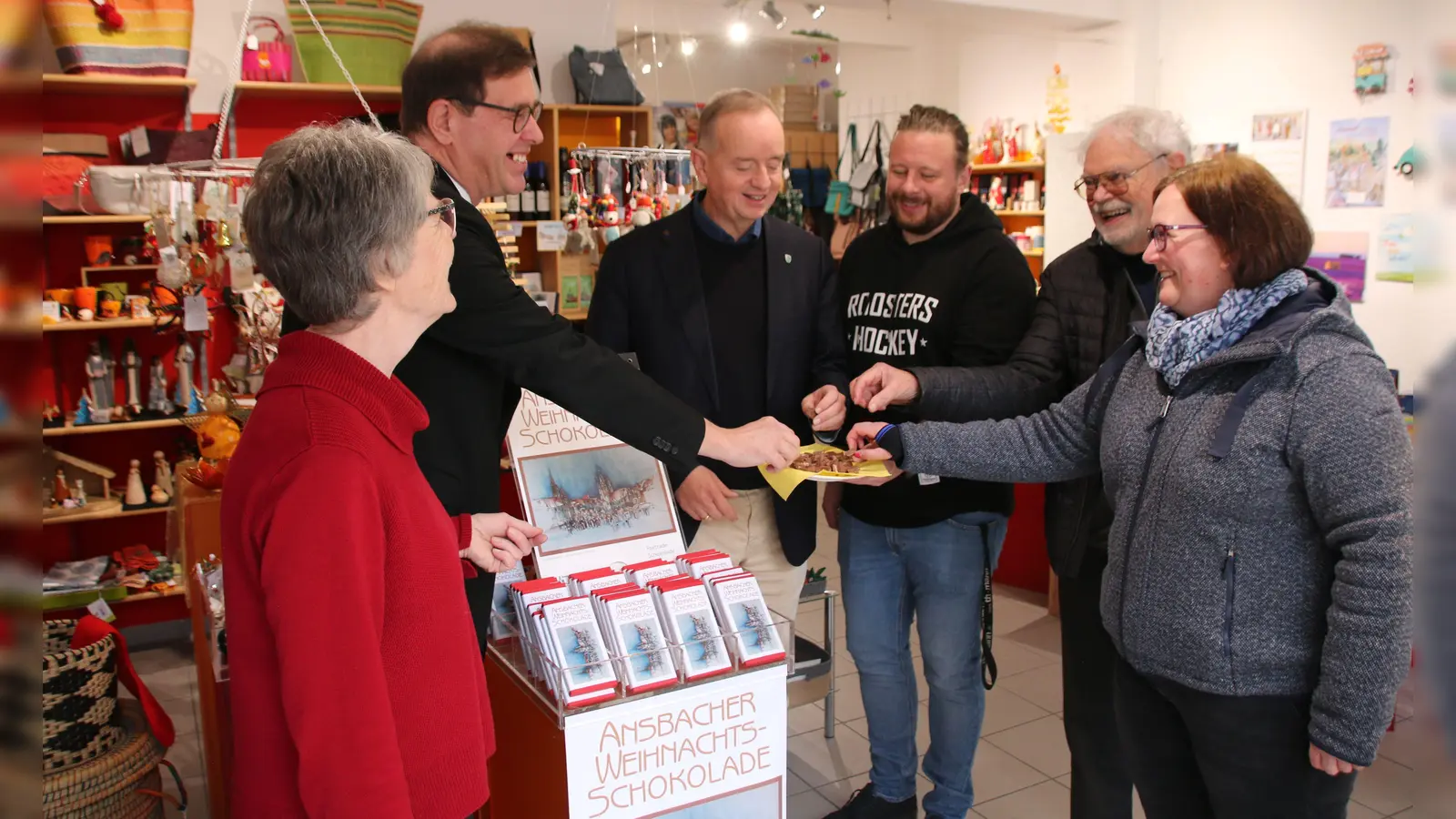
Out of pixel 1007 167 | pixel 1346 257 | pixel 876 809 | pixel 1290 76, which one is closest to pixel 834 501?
pixel 876 809

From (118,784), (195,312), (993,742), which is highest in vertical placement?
(195,312)

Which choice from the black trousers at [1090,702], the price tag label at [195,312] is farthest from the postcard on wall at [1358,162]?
the price tag label at [195,312]

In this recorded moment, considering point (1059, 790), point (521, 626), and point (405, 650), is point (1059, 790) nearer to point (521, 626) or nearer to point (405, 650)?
point (521, 626)

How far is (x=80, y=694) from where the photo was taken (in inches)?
117

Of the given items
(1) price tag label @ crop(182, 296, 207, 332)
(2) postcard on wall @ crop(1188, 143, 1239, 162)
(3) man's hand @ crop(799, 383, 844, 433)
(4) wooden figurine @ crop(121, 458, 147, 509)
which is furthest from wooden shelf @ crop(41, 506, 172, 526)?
(2) postcard on wall @ crop(1188, 143, 1239, 162)

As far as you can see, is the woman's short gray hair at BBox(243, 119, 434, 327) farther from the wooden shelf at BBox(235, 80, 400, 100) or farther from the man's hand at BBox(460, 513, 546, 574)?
the wooden shelf at BBox(235, 80, 400, 100)

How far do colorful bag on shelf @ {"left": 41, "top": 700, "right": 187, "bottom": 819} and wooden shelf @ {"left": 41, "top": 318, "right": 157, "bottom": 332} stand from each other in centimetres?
240

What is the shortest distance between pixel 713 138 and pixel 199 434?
188 cm

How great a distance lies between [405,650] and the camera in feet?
4.90

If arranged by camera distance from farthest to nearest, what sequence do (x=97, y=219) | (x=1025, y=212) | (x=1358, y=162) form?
(x=1025, y=212) < (x=1358, y=162) < (x=97, y=219)

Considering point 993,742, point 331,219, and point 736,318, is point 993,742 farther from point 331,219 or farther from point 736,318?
point 331,219

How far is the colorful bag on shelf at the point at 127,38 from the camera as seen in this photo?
194 inches

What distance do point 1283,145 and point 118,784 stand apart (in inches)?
280

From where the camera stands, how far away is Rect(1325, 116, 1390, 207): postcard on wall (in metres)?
6.23
